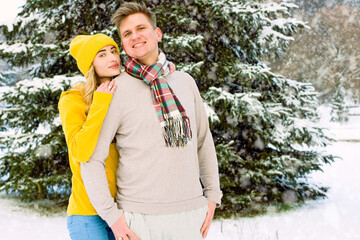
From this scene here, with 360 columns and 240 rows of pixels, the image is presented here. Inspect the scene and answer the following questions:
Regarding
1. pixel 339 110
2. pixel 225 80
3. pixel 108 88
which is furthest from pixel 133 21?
pixel 339 110

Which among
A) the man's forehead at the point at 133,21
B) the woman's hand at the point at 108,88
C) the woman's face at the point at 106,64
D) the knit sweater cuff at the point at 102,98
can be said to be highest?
the man's forehead at the point at 133,21

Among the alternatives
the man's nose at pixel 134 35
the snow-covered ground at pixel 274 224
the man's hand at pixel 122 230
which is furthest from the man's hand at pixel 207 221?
the snow-covered ground at pixel 274 224

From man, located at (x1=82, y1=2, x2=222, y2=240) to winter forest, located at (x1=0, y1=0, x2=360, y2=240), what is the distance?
274 centimetres

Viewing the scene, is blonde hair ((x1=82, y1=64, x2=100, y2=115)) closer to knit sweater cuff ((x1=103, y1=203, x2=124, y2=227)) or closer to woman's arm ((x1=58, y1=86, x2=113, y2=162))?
woman's arm ((x1=58, y1=86, x2=113, y2=162))

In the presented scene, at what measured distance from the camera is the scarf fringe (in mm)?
1868

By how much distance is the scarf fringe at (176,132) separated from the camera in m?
1.87

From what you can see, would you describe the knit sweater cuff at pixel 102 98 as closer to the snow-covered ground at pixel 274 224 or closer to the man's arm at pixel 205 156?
the man's arm at pixel 205 156

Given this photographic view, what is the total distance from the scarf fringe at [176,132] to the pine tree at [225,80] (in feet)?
9.15

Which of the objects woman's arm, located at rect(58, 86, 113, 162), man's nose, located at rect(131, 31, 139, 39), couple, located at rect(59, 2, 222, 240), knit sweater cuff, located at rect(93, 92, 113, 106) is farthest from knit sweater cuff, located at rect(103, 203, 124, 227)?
man's nose, located at rect(131, 31, 139, 39)

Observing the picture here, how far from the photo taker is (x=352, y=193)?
22.6 ft

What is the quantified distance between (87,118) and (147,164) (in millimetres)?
428

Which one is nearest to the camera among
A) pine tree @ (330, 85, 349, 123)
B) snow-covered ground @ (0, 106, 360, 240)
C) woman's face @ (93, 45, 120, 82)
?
woman's face @ (93, 45, 120, 82)

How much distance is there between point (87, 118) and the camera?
1834 mm

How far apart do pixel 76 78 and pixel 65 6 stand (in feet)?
5.62
